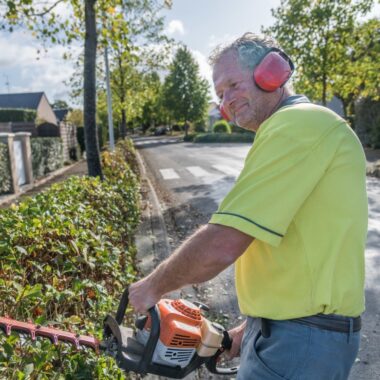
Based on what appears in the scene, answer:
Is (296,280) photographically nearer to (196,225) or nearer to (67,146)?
(196,225)

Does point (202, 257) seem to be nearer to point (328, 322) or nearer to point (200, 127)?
point (328, 322)

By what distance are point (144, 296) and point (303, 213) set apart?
2.08 feet

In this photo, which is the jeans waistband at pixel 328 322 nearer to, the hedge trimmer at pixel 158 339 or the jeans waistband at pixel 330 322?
the jeans waistband at pixel 330 322

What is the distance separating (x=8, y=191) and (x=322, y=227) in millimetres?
11872

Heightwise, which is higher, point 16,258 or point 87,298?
point 16,258

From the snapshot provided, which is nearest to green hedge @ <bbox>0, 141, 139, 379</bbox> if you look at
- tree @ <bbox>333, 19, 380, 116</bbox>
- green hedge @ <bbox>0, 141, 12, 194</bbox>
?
green hedge @ <bbox>0, 141, 12, 194</bbox>

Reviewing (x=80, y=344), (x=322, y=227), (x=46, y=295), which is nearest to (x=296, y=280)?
(x=322, y=227)

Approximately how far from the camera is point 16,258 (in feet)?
7.01

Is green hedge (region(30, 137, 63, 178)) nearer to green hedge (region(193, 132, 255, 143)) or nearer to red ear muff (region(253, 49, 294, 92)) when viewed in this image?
red ear muff (region(253, 49, 294, 92))

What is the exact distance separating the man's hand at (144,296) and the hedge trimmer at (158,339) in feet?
0.20

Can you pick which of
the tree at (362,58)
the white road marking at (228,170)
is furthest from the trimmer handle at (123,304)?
the tree at (362,58)

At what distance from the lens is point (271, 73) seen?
1.42 m

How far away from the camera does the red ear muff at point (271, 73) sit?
142cm

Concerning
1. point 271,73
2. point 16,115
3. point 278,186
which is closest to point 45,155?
point 271,73
